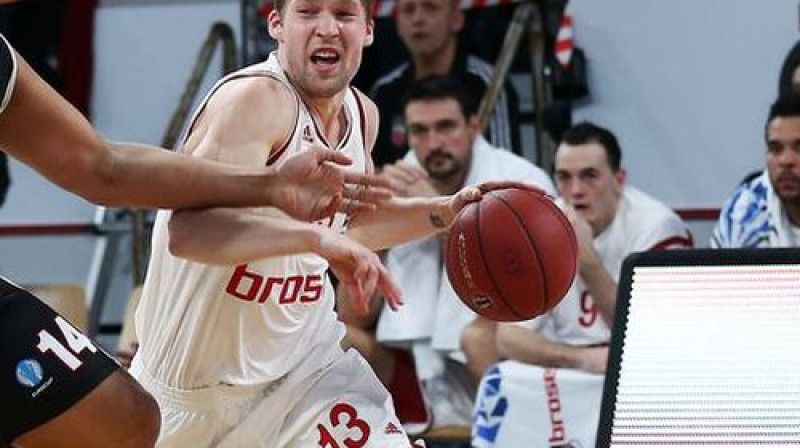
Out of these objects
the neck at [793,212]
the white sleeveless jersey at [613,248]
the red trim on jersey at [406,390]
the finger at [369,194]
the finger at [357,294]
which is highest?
the finger at [369,194]

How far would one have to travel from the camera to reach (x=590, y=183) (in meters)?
7.19

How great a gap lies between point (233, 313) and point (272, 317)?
0.11 metres

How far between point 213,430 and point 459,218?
0.85m

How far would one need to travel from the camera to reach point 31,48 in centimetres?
938

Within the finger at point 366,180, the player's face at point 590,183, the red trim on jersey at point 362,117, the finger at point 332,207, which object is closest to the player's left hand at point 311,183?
the finger at point 332,207

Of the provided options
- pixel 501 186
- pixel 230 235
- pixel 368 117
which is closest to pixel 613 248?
pixel 368 117

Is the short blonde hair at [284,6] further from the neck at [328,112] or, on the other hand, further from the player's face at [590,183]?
the player's face at [590,183]

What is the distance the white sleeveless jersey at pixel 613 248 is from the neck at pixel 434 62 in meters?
1.37

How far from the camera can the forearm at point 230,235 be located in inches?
149

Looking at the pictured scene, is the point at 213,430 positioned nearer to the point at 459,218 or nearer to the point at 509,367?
the point at 459,218

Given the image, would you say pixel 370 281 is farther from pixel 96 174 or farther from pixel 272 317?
pixel 272 317

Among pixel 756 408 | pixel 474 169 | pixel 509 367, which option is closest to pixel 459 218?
pixel 756 408

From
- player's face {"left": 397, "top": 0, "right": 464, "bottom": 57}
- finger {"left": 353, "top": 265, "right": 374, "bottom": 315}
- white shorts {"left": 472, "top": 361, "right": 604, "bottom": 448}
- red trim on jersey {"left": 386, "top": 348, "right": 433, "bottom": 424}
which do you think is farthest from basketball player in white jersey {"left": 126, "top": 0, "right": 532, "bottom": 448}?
player's face {"left": 397, "top": 0, "right": 464, "bottom": 57}

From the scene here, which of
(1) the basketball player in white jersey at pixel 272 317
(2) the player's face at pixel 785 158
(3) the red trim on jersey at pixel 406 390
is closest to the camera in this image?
(1) the basketball player in white jersey at pixel 272 317
